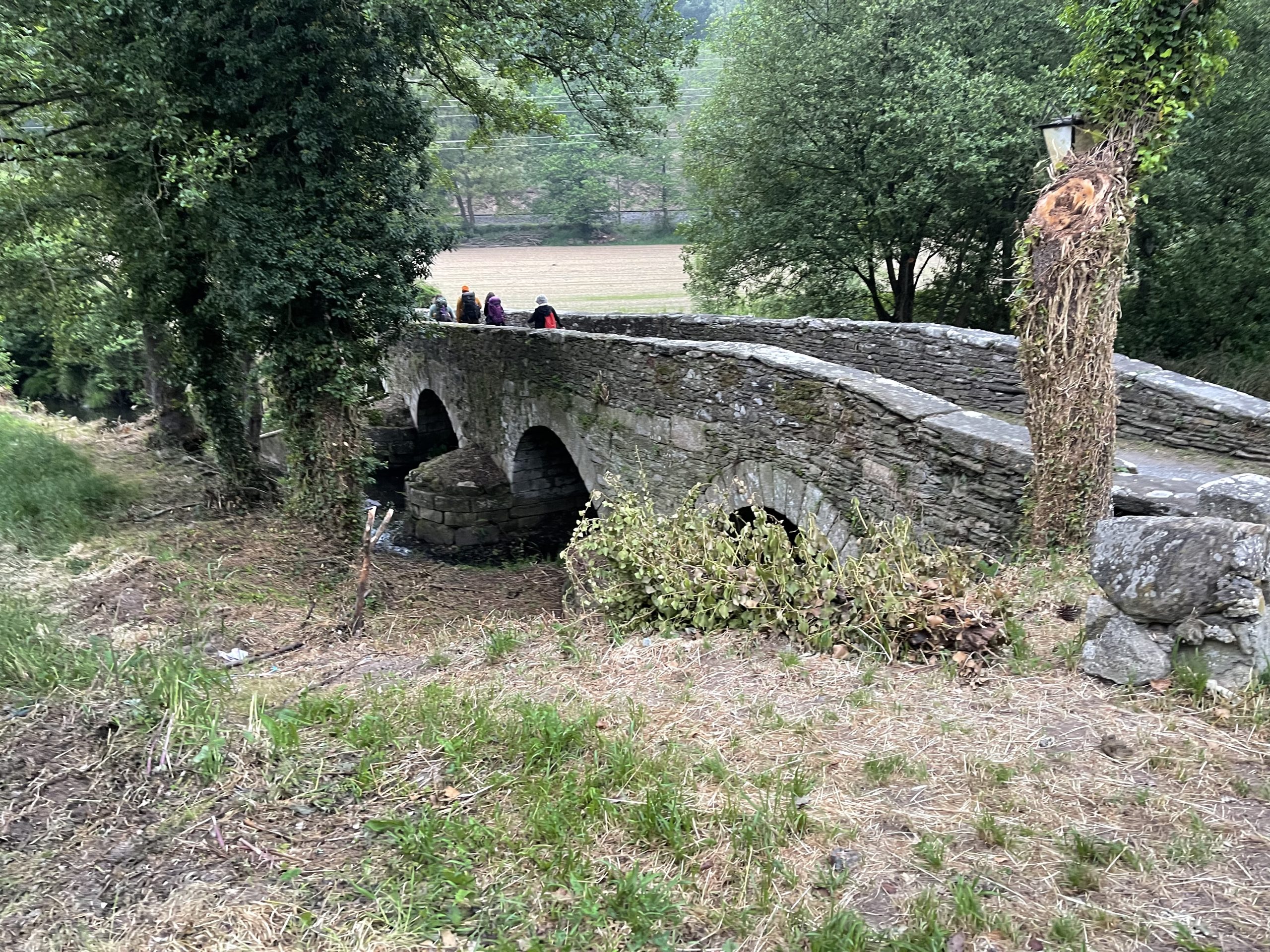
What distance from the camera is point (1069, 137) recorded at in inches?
179

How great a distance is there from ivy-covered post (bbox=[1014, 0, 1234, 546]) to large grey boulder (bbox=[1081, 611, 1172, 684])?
1.44m

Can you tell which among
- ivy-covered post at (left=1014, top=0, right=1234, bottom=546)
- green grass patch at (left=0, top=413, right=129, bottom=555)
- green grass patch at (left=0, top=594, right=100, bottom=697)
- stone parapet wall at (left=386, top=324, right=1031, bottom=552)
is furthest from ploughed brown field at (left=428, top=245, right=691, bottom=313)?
green grass patch at (left=0, top=594, right=100, bottom=697)

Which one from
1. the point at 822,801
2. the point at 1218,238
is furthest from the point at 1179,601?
the point at 1218,238

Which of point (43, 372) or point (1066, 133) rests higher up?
point (1066, 133)

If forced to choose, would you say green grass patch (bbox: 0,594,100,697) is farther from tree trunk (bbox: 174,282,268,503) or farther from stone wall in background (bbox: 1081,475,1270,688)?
tree trunk (bbox: 174,282,268,503)

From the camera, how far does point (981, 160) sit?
11766 millimetres

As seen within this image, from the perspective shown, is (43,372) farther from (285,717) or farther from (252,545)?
(285,717)

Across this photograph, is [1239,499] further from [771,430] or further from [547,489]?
[547,489]

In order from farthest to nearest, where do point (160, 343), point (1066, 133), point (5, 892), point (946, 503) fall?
point (160, 343) → point (946, 503) → point (1066, 133) → point (5, 892)

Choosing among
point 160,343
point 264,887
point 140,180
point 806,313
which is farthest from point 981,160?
point 264,887

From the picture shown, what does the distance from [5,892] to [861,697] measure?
2.86m

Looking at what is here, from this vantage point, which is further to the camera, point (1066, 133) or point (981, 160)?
point (981, 160)

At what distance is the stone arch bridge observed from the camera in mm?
5246

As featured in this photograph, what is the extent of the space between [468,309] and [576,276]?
18.1 meters
